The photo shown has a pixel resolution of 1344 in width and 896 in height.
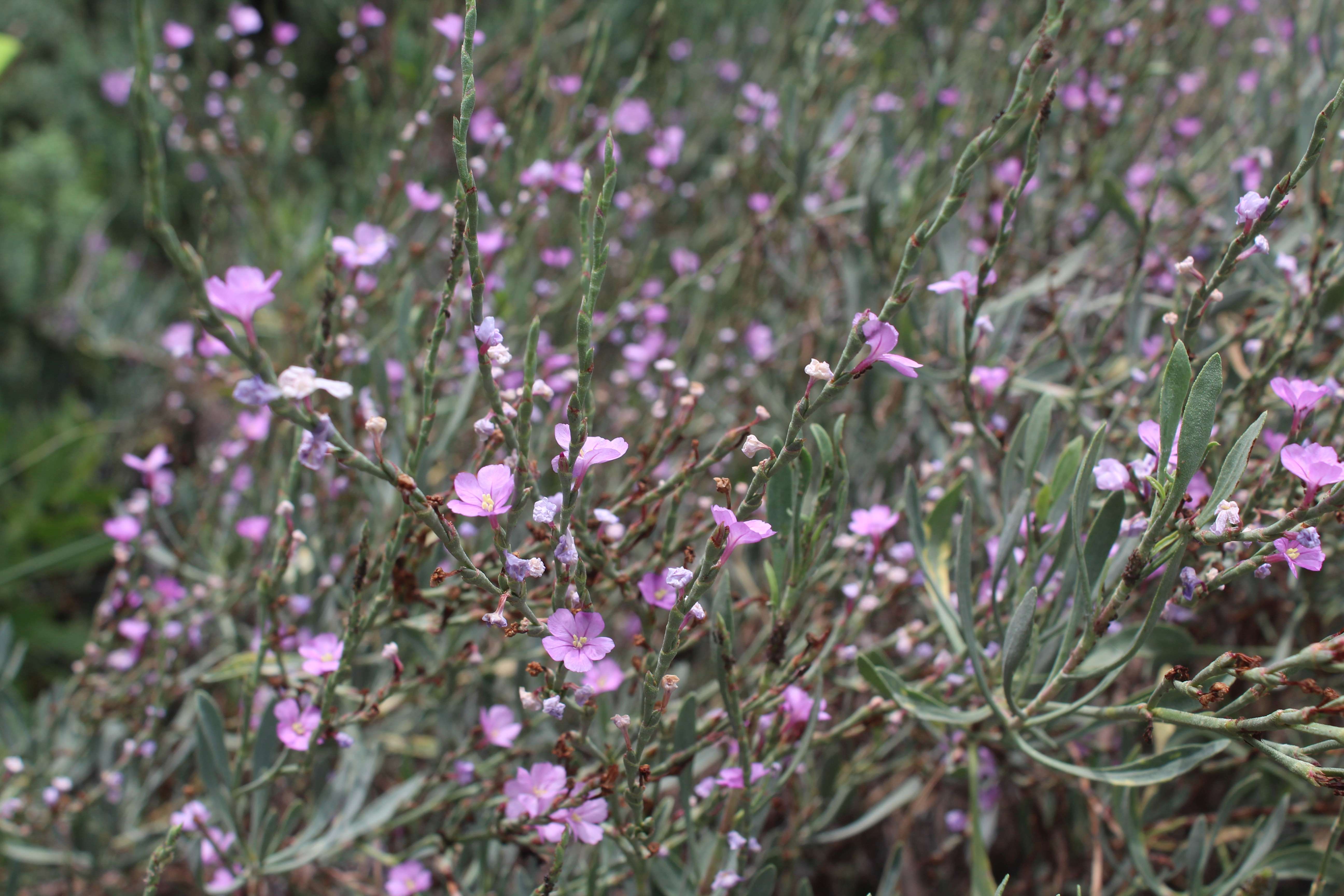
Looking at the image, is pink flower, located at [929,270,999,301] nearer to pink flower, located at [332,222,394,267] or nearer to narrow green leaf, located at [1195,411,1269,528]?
narrow green leaf, located at [1195,411,1269,528]

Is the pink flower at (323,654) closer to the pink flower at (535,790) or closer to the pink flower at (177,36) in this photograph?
the pink flower at (535,790)

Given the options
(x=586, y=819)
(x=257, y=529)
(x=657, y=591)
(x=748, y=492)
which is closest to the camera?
(x=748, y=492)

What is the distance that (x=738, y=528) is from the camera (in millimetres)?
747

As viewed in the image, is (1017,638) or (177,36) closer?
(1017,638)

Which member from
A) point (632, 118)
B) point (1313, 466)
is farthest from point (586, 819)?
point (632, 118)

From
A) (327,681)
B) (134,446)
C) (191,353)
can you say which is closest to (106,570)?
(134,446)

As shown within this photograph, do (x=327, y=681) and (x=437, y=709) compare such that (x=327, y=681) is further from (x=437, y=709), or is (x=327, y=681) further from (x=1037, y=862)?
(x=1037, y=862)

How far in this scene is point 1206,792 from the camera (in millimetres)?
1655

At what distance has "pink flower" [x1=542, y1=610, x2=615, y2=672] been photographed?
0.79 meters

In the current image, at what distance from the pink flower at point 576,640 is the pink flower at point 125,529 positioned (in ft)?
3.46

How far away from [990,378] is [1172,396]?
0.49 m

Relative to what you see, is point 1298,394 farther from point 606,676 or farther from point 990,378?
point 606,676

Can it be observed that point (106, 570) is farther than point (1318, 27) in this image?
Yes

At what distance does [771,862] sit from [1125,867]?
0.56 meters
